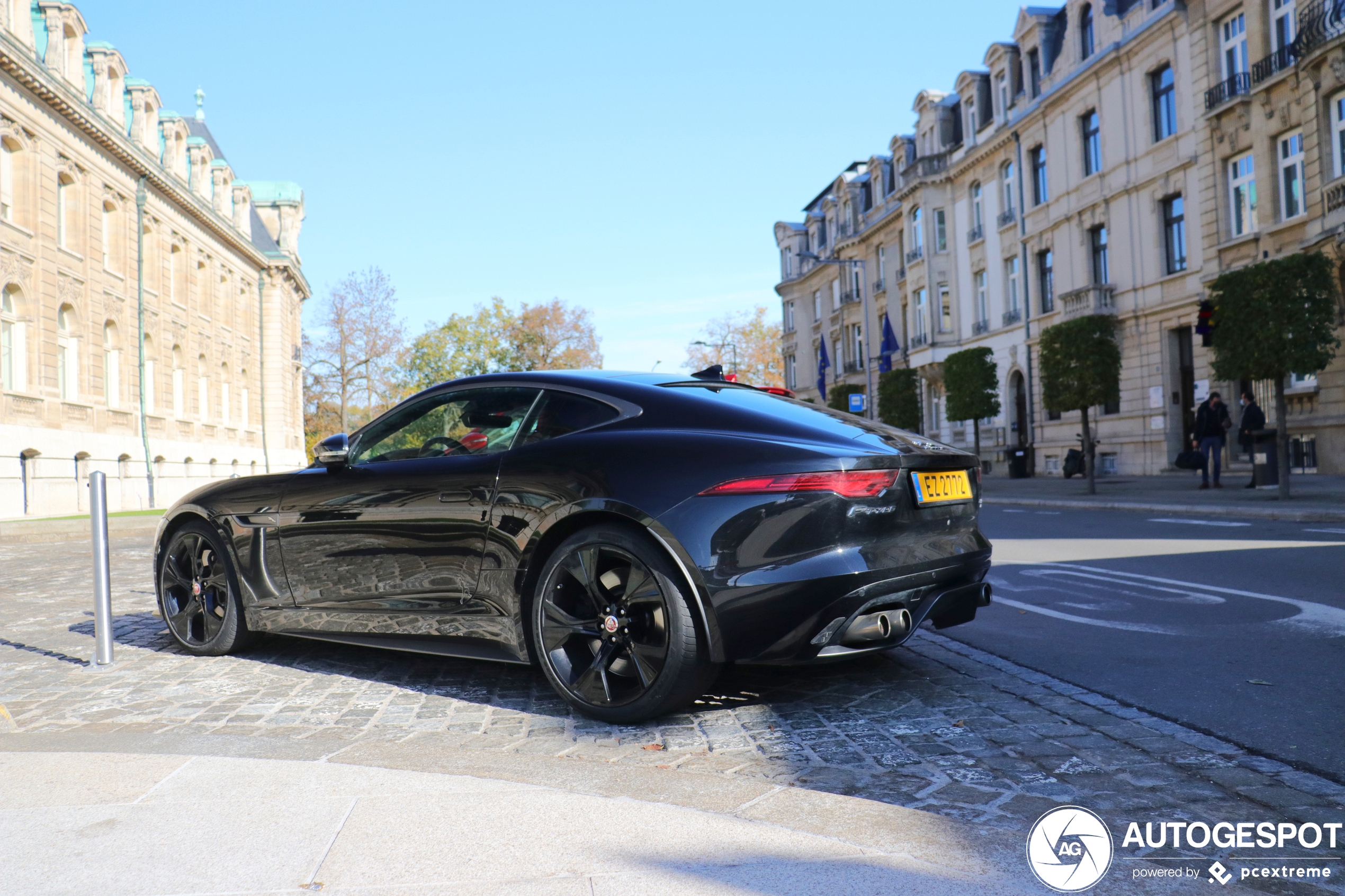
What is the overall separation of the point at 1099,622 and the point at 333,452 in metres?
4.42

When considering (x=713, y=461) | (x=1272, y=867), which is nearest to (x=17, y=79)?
(x=713, y=461)

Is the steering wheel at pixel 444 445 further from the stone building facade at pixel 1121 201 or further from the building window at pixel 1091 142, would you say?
the building window at pixel 1091 142

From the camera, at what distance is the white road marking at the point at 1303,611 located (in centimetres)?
579

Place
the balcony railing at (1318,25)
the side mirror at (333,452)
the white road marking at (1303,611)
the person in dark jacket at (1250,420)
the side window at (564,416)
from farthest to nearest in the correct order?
the balcony railing at (1318,25), the person in dark jacket at (1250,420), the white road marking at (1303,611), the side mirror at (333,452), the side window at (564,416)

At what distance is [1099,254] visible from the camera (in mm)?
32875

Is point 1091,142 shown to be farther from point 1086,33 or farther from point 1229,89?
point 1229,89

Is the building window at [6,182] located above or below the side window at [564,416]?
above

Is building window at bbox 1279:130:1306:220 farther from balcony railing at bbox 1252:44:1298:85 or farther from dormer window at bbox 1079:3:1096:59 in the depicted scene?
dormer window at bbox 1079:3:1096:59

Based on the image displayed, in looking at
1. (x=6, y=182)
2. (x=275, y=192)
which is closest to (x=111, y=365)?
(x=6, y=182)

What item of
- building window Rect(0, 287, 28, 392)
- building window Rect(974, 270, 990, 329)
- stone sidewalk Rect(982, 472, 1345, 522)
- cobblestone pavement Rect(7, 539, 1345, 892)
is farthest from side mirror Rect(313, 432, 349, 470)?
building window Rect(974, 270, 990, 329)

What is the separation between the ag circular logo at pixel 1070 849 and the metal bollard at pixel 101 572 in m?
4.60

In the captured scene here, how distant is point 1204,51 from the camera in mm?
26766

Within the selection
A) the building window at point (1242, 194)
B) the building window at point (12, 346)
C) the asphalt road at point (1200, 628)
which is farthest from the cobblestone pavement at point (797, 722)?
the building window at point (1242, 194)

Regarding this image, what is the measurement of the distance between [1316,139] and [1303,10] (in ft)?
9.72
